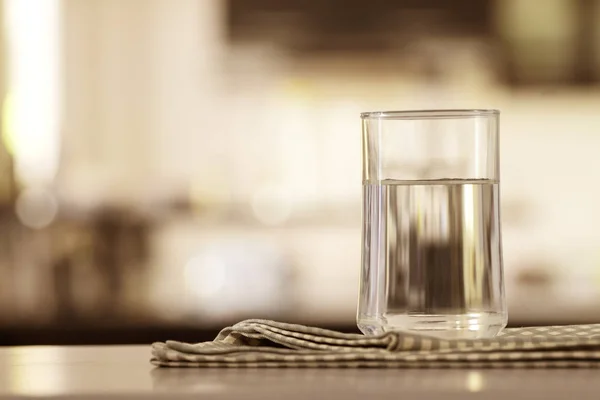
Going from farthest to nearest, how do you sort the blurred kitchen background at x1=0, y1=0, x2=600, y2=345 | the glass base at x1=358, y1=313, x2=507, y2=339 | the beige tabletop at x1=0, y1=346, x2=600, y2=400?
1. the blurred kitchen background at x1=0, y1=0, x2=600, y2=345
2. the glass base at x1=358, y1=313, x2=507, y2=339
3. the beige tabletop at x1=0, y1=346, x2=600, y2=400

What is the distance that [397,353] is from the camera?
0.63 meters

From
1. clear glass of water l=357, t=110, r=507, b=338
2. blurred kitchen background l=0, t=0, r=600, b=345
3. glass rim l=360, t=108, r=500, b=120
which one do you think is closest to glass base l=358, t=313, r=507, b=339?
clear glass of water l=357, t=110, r=507, b=338

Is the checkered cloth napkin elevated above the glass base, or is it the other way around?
the glass base

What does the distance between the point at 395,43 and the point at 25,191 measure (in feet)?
3.42

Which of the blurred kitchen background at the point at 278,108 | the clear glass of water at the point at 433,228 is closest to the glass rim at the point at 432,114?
the clear glass of water at the point at 433,228

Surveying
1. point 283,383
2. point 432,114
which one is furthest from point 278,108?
point 283,383

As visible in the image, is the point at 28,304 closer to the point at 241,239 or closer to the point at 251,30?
the point at 241,239

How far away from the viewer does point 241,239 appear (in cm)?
326

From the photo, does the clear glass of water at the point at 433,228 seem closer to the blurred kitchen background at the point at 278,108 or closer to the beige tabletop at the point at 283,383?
the beige tabletop at the point at 283,383

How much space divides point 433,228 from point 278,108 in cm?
269

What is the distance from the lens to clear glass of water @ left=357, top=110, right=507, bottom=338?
0.66 m

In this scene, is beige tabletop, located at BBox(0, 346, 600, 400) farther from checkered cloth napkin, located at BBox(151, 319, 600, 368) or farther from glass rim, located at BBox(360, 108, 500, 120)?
glass rim, located at BBox(360, 108, 500, 120)

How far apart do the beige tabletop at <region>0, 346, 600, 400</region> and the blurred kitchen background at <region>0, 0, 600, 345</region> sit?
2597 mm

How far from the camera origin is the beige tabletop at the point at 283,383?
545 mm
